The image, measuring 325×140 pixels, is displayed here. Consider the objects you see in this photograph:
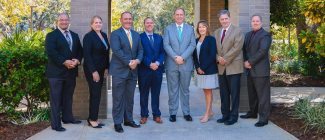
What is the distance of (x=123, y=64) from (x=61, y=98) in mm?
1323

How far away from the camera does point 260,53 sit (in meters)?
4.97

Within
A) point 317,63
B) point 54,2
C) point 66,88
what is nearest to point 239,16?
point 66,88

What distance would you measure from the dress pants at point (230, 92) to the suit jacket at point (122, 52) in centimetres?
173

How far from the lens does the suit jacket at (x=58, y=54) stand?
4.64 m

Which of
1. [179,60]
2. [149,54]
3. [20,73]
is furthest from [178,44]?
[20,73]

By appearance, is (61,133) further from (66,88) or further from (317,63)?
(317,63)

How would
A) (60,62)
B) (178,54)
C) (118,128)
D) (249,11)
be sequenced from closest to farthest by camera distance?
(60,62)
(118,128)
(178,54)
(249,11)

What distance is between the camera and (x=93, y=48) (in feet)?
15.8

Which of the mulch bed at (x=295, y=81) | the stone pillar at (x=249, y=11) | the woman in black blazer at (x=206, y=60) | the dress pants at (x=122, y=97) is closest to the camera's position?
the dress pants at (x=122, y=97)

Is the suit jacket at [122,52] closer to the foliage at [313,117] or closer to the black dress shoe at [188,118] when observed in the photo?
the black dress shoe at [188,118]

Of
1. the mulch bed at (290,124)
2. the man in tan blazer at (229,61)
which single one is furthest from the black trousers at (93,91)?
the mulch bed at (290,124)

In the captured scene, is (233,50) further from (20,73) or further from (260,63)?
(20,73)

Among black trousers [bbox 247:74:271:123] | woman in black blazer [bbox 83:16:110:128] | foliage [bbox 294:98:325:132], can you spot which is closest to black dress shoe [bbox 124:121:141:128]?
woman in black blazer [bbox 83:16:110:128]

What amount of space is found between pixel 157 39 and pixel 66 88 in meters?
1.90
